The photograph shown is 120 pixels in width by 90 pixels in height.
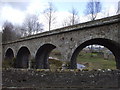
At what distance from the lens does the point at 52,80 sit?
6785 mm

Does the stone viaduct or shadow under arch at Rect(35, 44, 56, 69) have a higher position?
the stone viaduct

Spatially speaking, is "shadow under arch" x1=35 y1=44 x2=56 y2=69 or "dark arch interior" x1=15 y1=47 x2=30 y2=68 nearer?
"shadow under arch" x1=35 y1=44 x2=56 y2=69

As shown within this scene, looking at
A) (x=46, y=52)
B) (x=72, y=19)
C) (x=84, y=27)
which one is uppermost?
(x=72, y=19)

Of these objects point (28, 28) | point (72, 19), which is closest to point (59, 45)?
point (72, 19)

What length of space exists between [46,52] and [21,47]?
14.8 ft

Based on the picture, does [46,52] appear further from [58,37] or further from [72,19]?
[72,19]

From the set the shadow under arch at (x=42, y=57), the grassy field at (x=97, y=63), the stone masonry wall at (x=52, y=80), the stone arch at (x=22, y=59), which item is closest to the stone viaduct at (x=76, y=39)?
the shadow under arch at (x=42, y=57)

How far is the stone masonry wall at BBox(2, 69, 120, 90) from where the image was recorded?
21.7 feet

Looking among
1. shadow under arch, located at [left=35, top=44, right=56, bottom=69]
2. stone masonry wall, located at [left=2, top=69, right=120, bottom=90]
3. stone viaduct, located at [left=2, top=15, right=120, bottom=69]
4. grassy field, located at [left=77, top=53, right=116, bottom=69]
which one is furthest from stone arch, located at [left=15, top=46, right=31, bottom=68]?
stone masonry wall, located at [left=2, top=69, right=120, bottom=90]

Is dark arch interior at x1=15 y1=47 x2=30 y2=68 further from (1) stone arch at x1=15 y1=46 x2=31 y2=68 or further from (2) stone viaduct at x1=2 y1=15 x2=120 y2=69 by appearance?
(2) stone viaduct at x1=2 y1=15 x2=120 y2=69

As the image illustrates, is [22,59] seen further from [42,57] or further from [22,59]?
[42,57]

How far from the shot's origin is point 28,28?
49.0m

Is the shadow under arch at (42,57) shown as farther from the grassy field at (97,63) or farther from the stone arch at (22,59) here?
the grassy field at (97,63)

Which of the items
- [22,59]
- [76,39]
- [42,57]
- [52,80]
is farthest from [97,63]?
[52,80]
